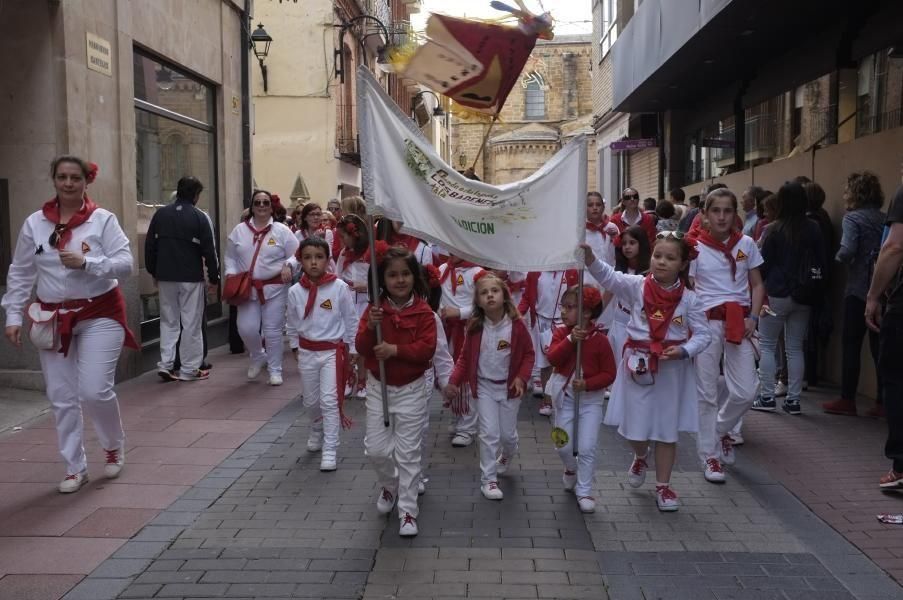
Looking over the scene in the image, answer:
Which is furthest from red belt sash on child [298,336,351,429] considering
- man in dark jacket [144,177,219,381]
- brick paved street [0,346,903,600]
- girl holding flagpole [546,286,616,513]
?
man in dark jacket [144,177,219,381]

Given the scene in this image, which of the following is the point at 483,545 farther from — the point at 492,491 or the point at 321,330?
the point at 321,330

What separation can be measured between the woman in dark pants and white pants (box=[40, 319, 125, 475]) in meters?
5.85

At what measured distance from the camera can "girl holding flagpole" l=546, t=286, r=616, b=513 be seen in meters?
5.56

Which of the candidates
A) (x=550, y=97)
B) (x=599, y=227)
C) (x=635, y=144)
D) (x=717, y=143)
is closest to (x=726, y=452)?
(x=599, y=227)

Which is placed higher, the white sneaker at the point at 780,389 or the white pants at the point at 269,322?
the white pants at the point at 269,322

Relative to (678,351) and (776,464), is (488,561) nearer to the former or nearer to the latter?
(678,351)

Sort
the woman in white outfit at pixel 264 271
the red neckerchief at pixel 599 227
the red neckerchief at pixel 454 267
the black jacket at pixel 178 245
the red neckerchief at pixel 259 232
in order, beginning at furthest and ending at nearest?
the red neckerchief at pixel 259 232
the woman in white outfit at pixel 264 271
the black jacket at pixel 178 245
the red neckerchief at pixel 599 227
the red neckerchief at pixel 454 267

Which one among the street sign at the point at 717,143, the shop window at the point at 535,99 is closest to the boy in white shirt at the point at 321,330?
the street sign at the point at 717,143

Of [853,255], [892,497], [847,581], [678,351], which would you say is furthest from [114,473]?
[853,255]

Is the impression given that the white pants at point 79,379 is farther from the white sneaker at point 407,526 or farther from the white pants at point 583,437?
the white pants at point 583,437

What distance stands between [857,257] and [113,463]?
6.07m

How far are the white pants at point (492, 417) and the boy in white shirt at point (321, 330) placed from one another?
4.13ft

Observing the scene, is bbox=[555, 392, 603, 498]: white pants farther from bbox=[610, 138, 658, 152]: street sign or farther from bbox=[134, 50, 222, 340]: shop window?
bbox=[610, 138, 658, 152]: street sign

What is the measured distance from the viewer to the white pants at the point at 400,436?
518 centimetres
